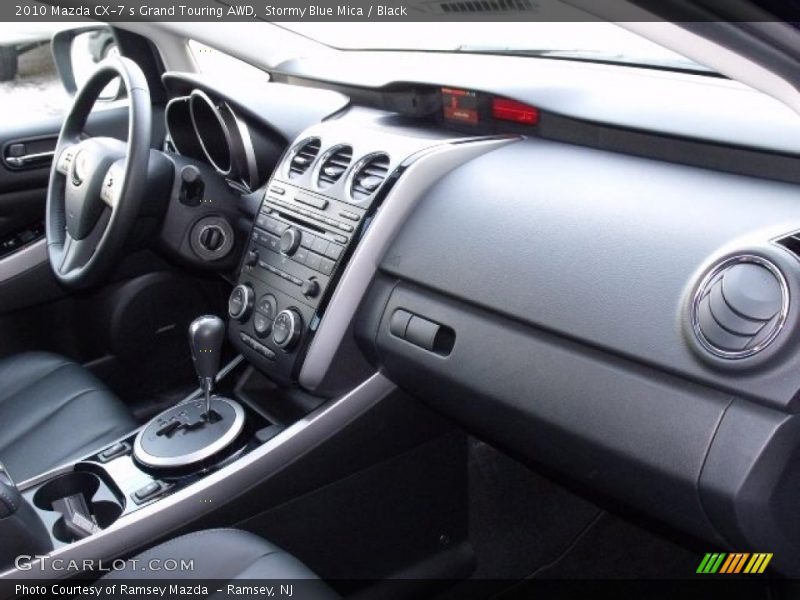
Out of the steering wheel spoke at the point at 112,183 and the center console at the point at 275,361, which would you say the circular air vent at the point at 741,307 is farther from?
the steering wheel spoke at the point at 112,183

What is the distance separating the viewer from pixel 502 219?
4.22 feet

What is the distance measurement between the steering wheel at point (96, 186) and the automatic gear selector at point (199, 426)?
0.90ft

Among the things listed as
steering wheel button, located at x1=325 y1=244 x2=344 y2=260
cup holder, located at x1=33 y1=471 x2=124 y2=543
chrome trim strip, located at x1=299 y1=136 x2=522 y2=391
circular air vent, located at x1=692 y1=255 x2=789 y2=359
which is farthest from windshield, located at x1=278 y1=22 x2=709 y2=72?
cup holder, located at x1=33 y1=471 x2=124 y2=543

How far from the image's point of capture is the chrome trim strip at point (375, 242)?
1.43 metres

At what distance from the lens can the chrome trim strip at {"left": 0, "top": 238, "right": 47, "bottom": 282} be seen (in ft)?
7.48

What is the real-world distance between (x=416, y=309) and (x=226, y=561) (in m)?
0.47

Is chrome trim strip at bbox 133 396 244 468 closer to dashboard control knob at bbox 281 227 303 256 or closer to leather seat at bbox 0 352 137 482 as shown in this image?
leather seat at bbox 0 352 137 482

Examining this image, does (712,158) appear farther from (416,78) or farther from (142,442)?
Answer: (142,442)

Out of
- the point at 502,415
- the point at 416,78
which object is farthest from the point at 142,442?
the point at 416,78

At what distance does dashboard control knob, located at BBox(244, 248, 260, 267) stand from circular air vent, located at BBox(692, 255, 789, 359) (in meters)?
0.90

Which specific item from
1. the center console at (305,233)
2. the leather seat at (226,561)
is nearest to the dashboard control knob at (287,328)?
the center console at (305,233)

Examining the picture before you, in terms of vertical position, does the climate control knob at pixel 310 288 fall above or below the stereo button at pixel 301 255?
below

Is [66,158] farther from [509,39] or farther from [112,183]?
[509,39]

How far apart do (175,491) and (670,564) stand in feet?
3.26
